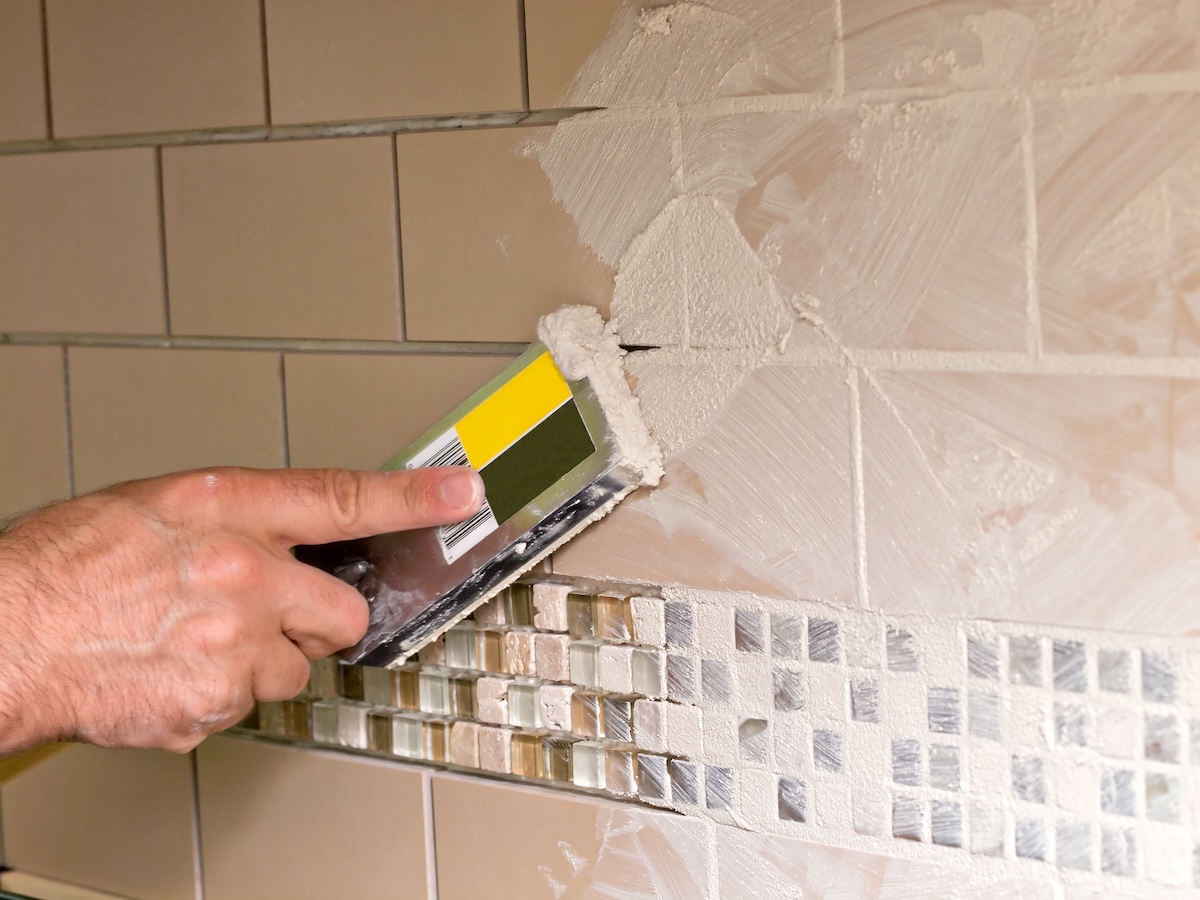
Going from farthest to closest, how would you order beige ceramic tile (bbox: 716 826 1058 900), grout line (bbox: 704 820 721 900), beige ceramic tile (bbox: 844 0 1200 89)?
grout line (bbox: 704 820 721 900) < beige ceramic tile (bbox: 716 826 1058 900) < beige ceramic tile (bbox: 844 0 1200 89)

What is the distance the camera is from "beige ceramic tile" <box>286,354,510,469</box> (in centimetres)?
91

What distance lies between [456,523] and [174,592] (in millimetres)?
194

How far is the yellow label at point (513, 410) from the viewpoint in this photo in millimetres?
812

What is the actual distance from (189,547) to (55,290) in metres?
0.46

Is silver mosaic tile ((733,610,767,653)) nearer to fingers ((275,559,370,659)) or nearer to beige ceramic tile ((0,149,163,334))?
fingers ((275,559,370,659))

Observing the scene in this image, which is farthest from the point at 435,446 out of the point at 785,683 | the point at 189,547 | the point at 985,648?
the point at 985,648

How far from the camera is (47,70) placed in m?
1.09

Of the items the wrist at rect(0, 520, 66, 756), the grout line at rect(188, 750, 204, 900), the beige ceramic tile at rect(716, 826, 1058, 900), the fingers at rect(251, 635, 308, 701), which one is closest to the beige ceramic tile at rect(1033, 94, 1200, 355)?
the beige ceramic tile at rect(716, 826, 1058, 900)

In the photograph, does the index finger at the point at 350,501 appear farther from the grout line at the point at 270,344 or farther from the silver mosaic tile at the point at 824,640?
the silver mosaic tile at the point at 824,640

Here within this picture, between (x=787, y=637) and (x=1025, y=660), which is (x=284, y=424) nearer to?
(x=787, y=637)

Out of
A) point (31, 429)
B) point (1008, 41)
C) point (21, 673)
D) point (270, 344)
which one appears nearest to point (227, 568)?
point (21, 673)

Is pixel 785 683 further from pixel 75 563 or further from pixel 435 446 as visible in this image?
pixel 75 563

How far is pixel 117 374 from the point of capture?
1084 mm

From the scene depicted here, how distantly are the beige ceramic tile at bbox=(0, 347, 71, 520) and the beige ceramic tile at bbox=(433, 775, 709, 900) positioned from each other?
1.67ft
